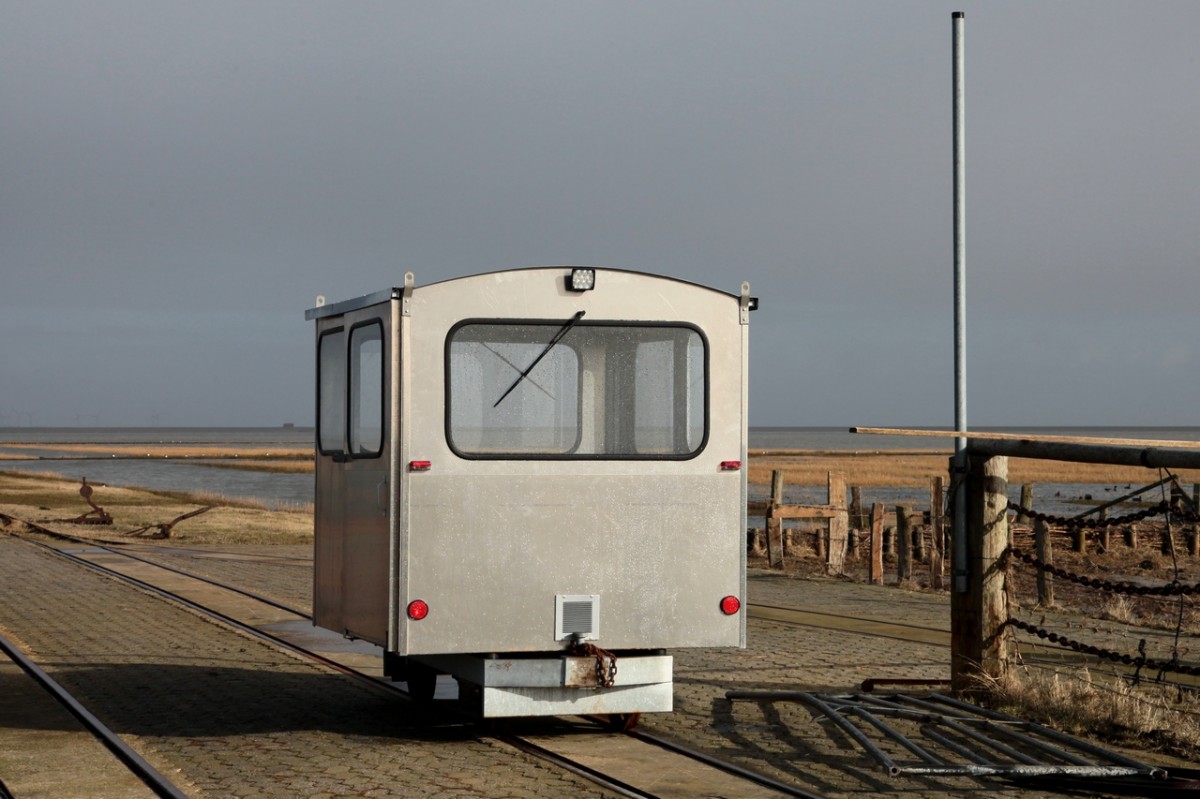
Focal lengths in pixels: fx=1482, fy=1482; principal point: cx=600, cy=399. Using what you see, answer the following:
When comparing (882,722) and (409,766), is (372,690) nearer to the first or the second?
(409,766)

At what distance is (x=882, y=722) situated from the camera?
29.6 feet

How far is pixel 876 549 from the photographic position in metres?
21.9

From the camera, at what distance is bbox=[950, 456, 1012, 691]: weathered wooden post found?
10266mm

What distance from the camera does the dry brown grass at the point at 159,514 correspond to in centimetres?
3036

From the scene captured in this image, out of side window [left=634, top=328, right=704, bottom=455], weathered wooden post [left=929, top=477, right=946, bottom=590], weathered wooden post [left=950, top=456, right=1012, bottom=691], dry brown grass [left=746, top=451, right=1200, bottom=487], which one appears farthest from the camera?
dry brown grass [left=746, top=451, right=1200, bottom=487]

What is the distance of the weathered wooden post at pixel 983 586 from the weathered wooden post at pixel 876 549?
1115 cm

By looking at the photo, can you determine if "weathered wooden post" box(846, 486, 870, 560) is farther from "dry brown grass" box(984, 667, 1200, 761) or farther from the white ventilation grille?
the white ventilation grille

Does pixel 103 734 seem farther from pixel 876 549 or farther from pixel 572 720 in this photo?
pixel 876 549

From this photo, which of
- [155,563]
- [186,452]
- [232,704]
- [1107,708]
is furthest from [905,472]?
[232,704]

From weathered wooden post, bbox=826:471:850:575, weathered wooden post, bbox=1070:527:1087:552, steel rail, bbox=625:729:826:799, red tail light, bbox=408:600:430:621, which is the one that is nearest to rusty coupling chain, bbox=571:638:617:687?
steel rail, bbox=625:729:826:799

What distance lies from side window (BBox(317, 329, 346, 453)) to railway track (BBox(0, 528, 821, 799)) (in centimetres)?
208

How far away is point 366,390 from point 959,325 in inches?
174

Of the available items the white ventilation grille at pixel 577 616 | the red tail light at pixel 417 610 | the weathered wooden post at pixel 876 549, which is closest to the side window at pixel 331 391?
the red tail light at pixel 417 610

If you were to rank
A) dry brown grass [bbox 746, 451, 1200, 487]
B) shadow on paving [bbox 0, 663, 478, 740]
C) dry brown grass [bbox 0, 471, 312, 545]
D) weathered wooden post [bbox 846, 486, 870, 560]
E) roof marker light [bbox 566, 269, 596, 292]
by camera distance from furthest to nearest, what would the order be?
dry brown grass [bbox 746, 451, 1200, 487] → dry brown grass [bbox 0, 471, 312, 545] → weathered wooden post [bbox 846, 486, 870, 560] → shadow on paving [bbox 0, 663, 478, 740] → roof marker light [bbox 566, 269, 596, 292]
